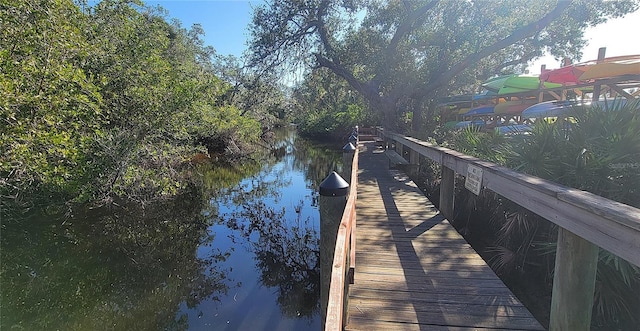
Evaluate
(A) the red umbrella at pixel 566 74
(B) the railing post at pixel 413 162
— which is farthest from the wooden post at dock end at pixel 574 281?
(A) the red umbrella at pixel 566 74

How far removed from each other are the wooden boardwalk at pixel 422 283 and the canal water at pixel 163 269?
209 centimetres

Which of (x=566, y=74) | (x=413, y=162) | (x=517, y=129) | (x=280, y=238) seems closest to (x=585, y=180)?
(x=517, y=129)

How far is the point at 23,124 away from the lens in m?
5.14

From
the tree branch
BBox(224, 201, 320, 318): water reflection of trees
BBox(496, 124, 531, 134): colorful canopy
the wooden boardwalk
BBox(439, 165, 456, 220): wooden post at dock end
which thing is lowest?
BBox(224, 201, 320, 318): water reflection of trees

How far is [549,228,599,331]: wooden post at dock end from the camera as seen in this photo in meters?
1.97

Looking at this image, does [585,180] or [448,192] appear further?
[448,192]

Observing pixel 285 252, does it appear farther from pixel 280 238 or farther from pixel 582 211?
pixel 582 211

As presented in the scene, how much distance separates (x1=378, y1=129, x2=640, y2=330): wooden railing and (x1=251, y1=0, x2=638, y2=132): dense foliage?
39.6ft

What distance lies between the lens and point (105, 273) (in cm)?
621

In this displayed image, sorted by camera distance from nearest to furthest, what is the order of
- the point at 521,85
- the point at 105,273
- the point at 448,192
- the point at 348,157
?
the point at 448,192 → the point at 105,273 → the point at 348,157 → the point at 521,85

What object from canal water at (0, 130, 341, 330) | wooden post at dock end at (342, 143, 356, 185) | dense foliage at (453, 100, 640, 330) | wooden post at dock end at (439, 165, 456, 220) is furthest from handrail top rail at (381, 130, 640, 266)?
wooden post at dock end at (342, 143, 356, 185)

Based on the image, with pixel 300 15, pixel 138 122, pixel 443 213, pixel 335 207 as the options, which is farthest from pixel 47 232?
pixel 300 15

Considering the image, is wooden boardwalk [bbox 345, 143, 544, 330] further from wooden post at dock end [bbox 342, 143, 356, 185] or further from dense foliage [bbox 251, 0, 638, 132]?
dense foliage [bbox 251, 0, 638, 132]

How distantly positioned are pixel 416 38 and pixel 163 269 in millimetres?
13384
